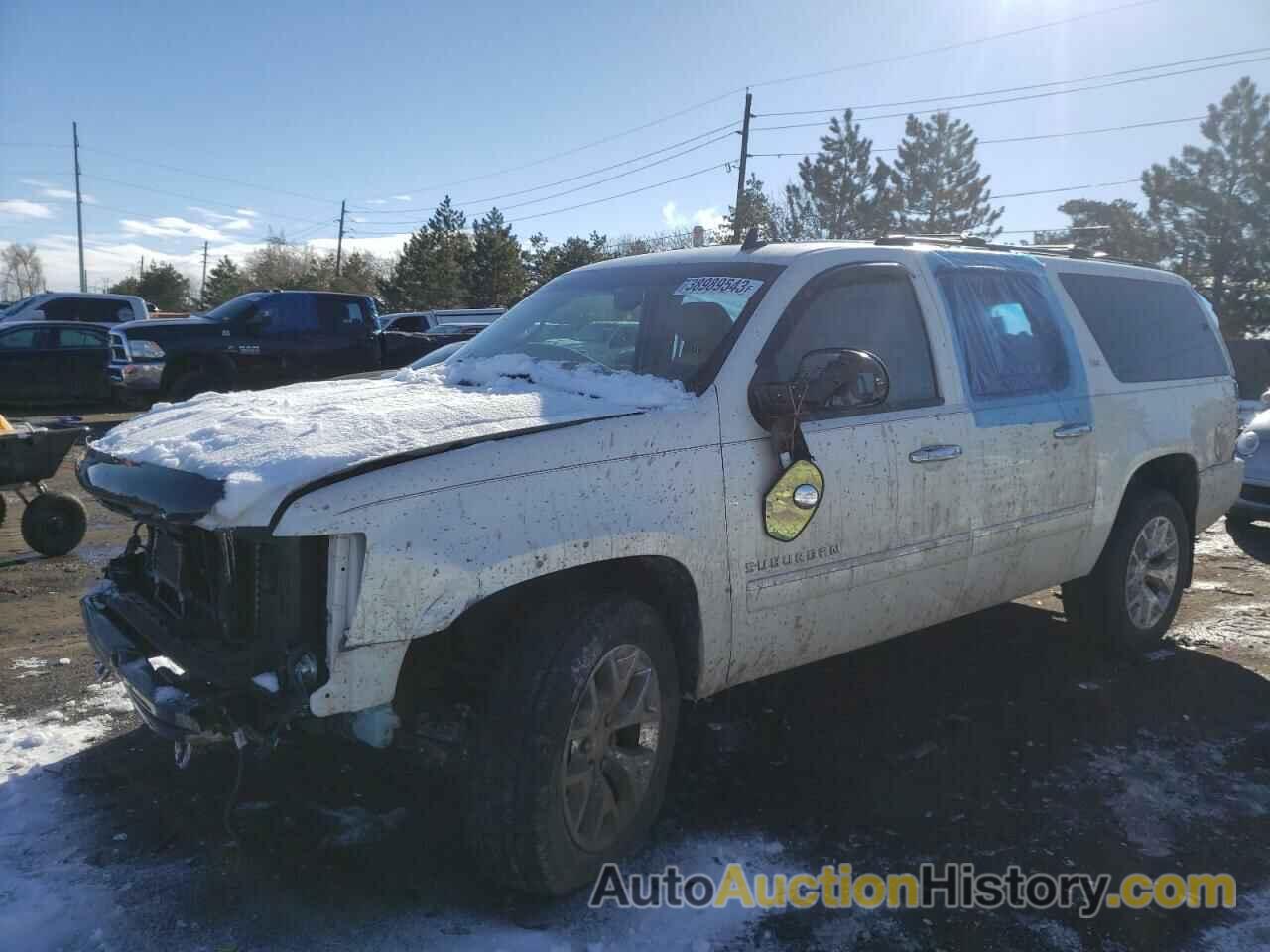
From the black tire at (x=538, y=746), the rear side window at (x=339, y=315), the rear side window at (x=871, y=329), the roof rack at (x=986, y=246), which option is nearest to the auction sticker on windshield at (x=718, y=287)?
the rear side window at (x=871, y=329)

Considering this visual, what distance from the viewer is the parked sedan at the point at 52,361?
1658cm

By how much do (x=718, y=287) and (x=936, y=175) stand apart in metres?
40.5

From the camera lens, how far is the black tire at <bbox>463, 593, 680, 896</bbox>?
278cm

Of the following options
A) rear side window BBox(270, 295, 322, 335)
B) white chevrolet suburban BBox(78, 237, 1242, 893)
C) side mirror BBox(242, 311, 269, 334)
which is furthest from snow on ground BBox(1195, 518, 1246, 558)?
side mirror BBox(242, 311, 269, 334)

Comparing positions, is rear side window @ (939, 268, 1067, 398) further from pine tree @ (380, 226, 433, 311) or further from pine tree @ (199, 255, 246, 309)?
pine tree @ (199, 255, 246, 309)

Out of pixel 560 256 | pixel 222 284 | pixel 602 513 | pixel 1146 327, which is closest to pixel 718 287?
pixel 602 513

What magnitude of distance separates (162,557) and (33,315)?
20.6 metres

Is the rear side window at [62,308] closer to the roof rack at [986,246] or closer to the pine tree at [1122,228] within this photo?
the roof rack at [986,246]

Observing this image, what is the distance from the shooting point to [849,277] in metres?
3.89

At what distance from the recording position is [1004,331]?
445cm

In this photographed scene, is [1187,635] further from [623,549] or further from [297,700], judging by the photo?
[297,700]

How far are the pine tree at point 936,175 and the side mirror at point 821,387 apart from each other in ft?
128

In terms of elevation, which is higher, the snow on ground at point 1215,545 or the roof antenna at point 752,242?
the roof antenna at point 752,242

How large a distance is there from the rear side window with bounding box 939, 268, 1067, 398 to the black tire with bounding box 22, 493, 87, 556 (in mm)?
5940
